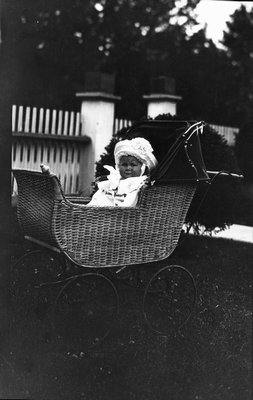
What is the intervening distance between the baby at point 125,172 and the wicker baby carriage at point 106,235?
201 mm

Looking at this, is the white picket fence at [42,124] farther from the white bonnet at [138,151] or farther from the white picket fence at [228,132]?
the white picket fence at [228,132]

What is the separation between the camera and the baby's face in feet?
14.4

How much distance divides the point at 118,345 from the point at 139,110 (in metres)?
8.18

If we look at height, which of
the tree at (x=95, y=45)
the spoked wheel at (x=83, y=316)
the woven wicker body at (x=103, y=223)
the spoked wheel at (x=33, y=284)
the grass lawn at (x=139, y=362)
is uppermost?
the tree at (x=95, y=45)

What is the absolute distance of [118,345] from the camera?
385 cm

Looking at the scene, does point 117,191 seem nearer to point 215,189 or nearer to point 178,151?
point 178,151

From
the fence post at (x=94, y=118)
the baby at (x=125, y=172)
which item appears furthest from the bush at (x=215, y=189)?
the fence post at (x=94, y=118)

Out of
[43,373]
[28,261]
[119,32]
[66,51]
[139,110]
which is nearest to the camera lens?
[43,373]

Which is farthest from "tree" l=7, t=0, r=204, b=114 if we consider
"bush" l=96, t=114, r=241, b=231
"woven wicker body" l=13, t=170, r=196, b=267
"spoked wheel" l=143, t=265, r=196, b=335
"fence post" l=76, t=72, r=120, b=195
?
"woven wicker body" l=13, t=170, r=196, b=267

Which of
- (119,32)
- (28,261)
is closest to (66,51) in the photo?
(119,32)

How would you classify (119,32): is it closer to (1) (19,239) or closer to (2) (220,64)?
(2) (220,64)

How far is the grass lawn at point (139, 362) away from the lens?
10.6 feet

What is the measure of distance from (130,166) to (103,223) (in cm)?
71

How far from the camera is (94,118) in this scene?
921 cm
